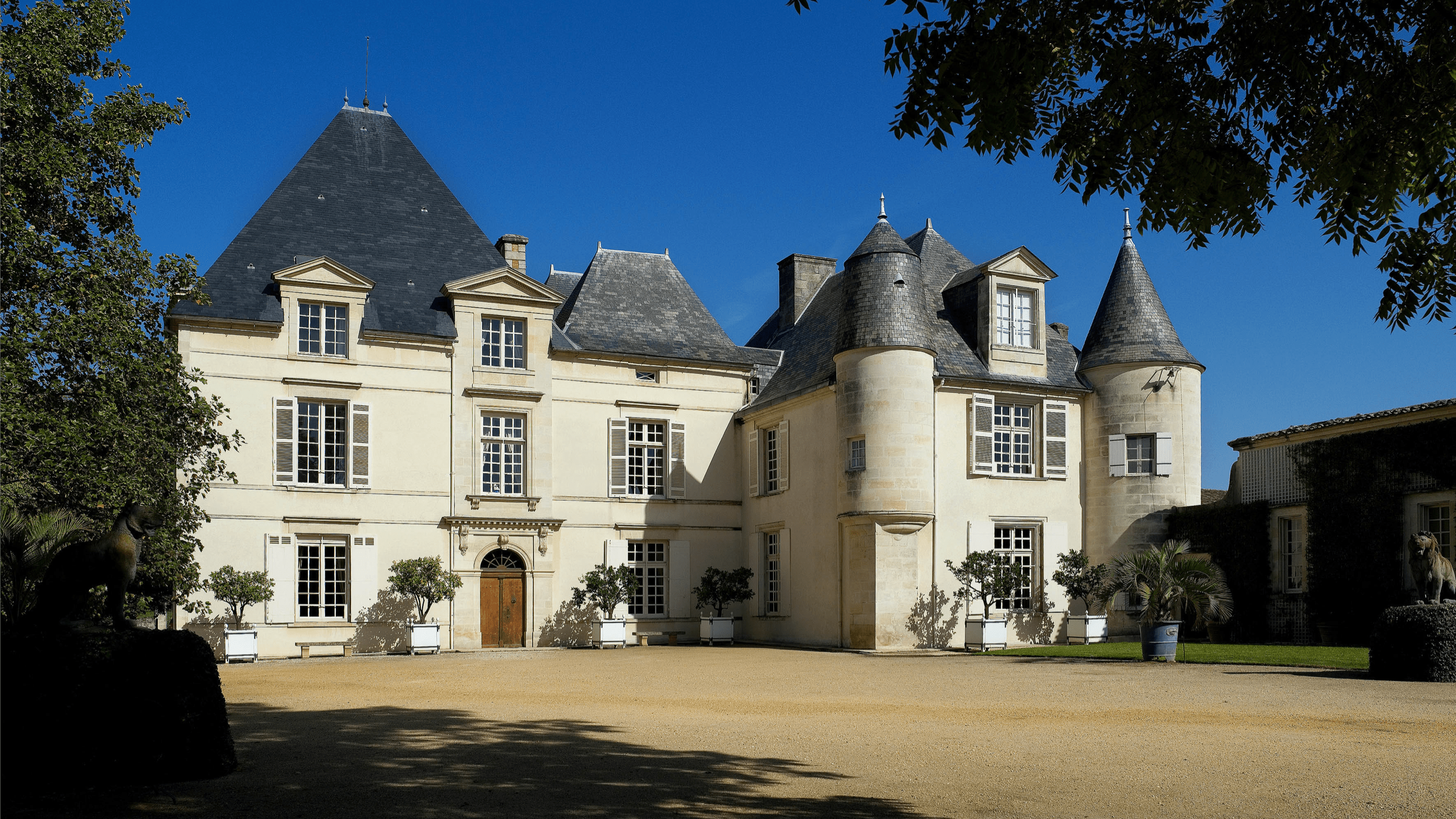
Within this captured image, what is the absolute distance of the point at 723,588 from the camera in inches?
956

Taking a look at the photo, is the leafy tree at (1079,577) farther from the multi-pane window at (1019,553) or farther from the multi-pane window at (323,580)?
the multi-pane window at (323,580)

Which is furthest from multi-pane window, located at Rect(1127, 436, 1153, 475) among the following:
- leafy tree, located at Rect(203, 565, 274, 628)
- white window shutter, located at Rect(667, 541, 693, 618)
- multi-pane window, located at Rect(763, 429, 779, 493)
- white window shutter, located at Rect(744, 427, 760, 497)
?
leafy tree, located at Rect(203, 565, 274, 628)

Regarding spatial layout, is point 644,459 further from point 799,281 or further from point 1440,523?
point 1440,523

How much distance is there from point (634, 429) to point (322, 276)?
263 inches

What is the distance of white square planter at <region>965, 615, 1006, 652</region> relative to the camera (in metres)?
21.3

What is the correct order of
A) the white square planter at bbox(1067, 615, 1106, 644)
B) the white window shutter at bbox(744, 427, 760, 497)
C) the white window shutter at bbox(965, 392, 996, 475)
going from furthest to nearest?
the white window shutter at bbox(744, 427, 760, 497) → the white window shutter at bbox(965, 392, 996, 475) → the white square planter at bbox(1067, 615, 1106, 644)

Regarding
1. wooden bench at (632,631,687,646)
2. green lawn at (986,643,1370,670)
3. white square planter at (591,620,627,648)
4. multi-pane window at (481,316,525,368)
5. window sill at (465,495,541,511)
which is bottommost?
wooden bench at (632,631,687,646)

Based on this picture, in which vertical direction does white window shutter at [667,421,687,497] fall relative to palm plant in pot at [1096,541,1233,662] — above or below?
above

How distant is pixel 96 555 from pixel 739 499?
19.5 m

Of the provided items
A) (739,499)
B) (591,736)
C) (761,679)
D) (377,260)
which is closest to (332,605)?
(377,260)

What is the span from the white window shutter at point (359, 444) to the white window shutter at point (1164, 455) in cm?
1465

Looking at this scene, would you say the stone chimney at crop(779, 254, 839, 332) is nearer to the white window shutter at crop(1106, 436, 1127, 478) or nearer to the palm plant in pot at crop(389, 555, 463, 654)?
the white window shutter at crop(1106, 436, 1127, 478)

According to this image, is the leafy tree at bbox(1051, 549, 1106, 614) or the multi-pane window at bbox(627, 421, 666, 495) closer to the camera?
the leafy tree at bbox(1051, 549, 1106, 614)

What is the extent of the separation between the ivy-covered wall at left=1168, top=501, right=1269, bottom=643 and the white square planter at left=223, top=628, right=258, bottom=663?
16.6 m
